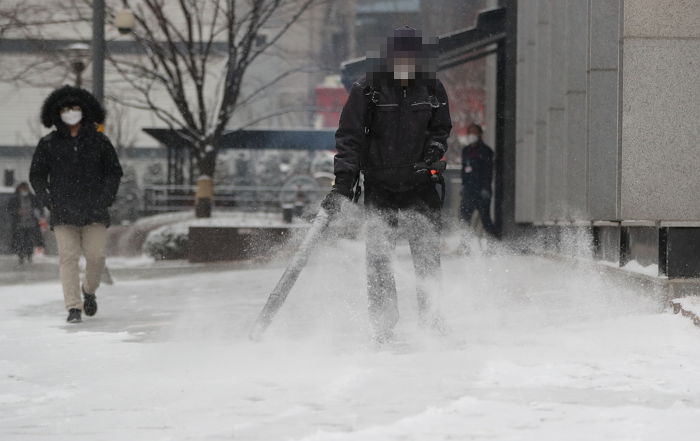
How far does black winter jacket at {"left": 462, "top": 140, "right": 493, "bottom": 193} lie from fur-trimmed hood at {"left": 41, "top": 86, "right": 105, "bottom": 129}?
25.9 ft

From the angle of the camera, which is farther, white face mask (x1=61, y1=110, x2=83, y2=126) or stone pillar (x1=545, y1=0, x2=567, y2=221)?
stone pillar (x1=545, y1=0, x2=567, y2=221)

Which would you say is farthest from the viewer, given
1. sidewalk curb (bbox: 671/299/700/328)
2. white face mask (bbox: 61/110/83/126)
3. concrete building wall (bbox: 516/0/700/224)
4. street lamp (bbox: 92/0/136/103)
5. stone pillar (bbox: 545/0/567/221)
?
street lamp (bbox: 92/0/136/103)

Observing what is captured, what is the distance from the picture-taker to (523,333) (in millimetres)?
7746

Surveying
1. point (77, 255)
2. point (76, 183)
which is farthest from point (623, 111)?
point (77, 255)

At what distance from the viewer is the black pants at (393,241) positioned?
729 cm

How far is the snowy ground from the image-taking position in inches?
193

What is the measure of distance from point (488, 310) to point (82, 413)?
441 centimetres

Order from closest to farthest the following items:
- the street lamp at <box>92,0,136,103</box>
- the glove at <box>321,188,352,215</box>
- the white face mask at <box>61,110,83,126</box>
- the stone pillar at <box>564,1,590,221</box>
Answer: the glove at <box>321,188,352,215</box> < the white face mask at <box>61,110,83,126</box> < the stone pillar at <box>564,1,590,221</box> < the street lamp at <box>92,0,136,103</box>

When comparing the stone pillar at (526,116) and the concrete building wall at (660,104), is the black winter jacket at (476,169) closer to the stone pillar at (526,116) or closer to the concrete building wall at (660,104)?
the stone pillar at (526,116)

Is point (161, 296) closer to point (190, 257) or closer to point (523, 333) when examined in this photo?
point (523, 333)

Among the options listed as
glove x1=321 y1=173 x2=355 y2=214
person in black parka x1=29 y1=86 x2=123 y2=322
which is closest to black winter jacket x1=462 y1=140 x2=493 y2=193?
person in black parka x1=29 y1=86 x2=123 y2=322

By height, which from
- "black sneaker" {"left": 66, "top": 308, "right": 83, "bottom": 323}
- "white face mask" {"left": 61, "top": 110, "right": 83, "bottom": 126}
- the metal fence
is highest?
"white face mask" {"left": 61, "top": 110, "right": 83, "bottom": 126}

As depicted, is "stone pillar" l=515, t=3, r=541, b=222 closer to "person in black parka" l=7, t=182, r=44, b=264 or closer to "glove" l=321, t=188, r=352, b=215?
"person in black parka" l=7, t=182, r=44, b=264

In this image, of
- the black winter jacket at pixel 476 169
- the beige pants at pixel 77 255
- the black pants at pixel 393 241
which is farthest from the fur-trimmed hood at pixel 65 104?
the black winter jacket at pixel 476 169
